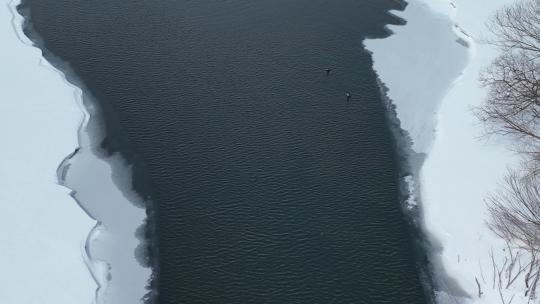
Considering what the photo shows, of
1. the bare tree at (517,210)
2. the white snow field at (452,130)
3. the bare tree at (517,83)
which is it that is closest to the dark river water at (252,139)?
the white snow field at (452,130)

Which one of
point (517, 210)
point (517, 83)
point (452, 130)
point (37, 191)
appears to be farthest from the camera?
point (452, 130)

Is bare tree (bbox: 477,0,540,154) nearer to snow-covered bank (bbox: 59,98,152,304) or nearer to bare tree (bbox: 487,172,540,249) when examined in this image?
bare tree (bbox: 487,172,540,249)

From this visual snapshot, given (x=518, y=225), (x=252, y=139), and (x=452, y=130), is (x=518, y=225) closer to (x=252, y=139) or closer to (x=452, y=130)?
(x=452, y=130)

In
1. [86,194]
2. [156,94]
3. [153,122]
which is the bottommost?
[86,194]

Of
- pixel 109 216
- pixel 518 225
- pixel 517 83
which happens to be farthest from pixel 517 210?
pixel 109 216

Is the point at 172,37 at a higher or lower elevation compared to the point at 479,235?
higher

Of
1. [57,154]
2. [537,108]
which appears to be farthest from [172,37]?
[537,108]

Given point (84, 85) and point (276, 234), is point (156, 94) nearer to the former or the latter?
point (84, 85)

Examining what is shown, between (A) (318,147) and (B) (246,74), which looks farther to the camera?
(B) (246,74)
